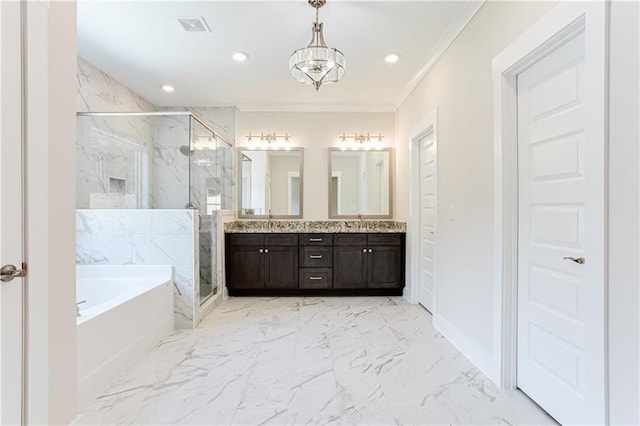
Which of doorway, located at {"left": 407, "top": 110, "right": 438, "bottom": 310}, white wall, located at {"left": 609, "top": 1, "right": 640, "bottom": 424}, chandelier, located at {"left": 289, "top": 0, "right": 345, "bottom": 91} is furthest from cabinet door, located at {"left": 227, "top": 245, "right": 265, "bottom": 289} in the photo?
white wall, located at {"left": 609, "top": 1, "right": 640, "bottom": 424}

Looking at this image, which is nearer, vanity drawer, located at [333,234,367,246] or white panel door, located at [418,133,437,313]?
white panel door, located at [418,133,437,313]

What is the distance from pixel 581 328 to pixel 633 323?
38 cm

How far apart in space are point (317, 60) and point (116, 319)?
2314 mm

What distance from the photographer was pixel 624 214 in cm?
113

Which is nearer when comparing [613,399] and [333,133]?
[613,399]

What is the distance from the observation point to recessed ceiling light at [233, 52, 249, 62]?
2.95 meters

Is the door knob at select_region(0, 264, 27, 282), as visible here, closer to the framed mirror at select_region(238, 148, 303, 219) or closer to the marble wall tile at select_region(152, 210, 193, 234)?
the marble wall tile at select_region(152, 210, 193, 234)

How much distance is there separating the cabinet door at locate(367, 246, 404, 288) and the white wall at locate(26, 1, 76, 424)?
3.17 m

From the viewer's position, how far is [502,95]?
6.23ft

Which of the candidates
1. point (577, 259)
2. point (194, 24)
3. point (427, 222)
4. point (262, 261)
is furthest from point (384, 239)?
point (194, 24)

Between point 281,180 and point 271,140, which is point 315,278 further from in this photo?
point 271,140

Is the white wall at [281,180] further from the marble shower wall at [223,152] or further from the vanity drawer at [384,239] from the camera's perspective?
the vanity drawer at [384,239]

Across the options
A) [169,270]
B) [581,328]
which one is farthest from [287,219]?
[581,328]

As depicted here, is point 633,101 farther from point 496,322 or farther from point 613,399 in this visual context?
point 496,322
